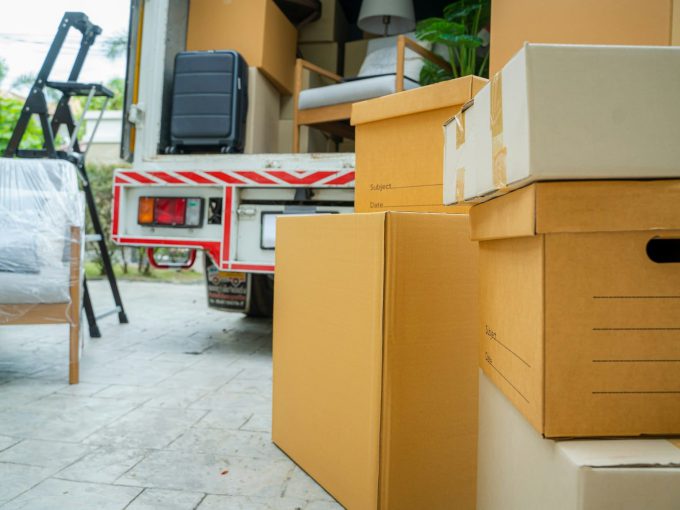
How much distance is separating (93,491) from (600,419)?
1119 mm

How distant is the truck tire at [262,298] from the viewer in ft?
12.0

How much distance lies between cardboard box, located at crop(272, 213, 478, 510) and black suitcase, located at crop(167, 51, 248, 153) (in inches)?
70.4

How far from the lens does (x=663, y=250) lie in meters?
0.78

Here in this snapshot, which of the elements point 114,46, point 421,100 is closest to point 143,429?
point 421,100

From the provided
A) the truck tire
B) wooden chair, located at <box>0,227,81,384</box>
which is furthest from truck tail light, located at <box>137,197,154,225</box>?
the truck tire

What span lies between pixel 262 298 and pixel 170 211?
48.7 inches

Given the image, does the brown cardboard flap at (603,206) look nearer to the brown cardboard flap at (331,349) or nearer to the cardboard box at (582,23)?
the brown cardboard flap at (331,349)

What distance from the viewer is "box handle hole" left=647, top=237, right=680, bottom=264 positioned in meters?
0.75

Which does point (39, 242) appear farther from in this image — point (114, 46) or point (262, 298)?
point (114, 46)

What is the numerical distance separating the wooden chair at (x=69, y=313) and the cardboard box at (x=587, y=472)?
184 centimetres

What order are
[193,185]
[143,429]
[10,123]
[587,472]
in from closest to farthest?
[587,472]
[143,429]
[193,185]
[10,123]

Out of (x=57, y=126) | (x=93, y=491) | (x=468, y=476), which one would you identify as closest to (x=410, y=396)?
(x=468, y=476)

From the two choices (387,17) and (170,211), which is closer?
(170,211)

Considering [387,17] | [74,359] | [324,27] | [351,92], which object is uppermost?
[387,17]
